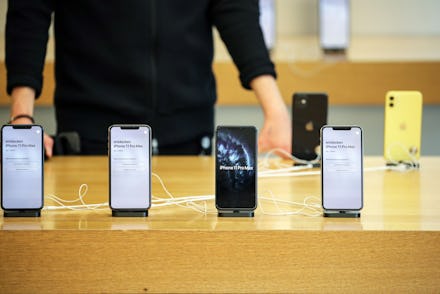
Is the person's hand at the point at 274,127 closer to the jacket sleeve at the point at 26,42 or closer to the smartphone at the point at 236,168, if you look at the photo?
the jacket sleeve at the point at 26,42

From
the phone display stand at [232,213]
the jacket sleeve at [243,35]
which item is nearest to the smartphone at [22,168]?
the phone display stand at [232,213]

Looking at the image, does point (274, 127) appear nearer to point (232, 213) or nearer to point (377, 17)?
point (232, 213)

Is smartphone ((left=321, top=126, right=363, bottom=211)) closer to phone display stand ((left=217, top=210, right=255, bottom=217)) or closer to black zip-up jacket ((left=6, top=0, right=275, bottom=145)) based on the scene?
phone display stand ((left=217, top=210, right=255, bottom=217))

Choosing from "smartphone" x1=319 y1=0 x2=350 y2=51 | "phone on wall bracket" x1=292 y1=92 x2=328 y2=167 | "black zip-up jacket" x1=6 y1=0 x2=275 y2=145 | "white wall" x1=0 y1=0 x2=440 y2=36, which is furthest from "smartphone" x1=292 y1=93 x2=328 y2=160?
"white wall" x1=0 y1=0 x2=440 y2=36

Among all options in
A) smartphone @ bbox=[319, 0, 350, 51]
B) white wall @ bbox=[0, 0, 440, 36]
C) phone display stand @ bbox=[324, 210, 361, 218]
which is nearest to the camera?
phone display stand @ bbox=[324, 210, 361, 218]

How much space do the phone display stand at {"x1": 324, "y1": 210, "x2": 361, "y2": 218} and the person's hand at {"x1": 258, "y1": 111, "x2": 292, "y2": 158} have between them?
0.88m

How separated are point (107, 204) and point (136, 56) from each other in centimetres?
98

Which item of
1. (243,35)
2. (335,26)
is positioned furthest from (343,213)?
(335,26)

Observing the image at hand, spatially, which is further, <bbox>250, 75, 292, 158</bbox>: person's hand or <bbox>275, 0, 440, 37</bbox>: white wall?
<bbox>275, 0, 440, 37</bbox>: white wall

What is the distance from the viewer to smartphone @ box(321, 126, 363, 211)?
4.41ft

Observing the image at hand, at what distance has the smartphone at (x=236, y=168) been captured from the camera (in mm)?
1352

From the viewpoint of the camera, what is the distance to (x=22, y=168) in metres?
1.37

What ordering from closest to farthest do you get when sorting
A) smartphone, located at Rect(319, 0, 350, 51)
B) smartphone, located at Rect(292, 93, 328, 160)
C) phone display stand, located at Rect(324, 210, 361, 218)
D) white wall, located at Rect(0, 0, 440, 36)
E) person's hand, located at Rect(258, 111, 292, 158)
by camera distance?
phone display stand, located at Rect(324, 210, 361, 218) < smartphone, located at Rect(292, 93, 328, 160) < person's hand, located at Rect(258, 111, 292, 158) < smartphone, located at Rect(319, 0, 350, 51) < white wall, located at Rect(0, 0, 440, 36)

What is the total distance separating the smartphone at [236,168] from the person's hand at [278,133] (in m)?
0.86
